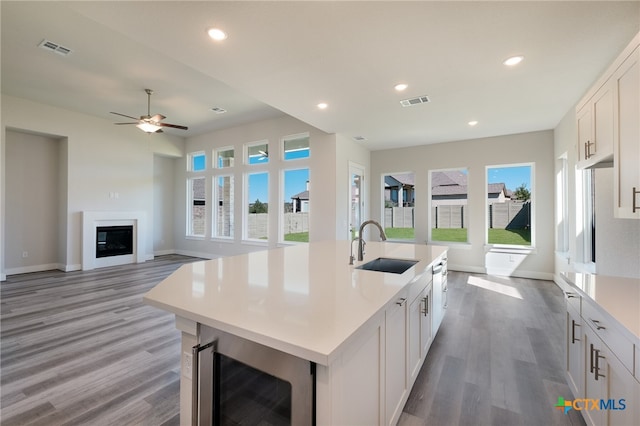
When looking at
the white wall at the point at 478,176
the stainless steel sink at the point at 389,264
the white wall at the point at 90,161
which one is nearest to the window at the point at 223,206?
the white wall at the point at 90,161

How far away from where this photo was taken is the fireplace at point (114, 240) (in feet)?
20.7

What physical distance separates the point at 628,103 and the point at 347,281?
1.81m

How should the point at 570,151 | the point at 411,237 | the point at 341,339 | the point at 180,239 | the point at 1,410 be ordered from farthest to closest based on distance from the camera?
the point at 180,239, the point at 411,237, the point at 570,151, the point at 1,410, the point at 341,339

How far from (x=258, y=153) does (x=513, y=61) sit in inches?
212

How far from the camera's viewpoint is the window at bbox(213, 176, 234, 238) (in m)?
7.37

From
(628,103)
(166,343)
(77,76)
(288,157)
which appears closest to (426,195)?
(288,157)

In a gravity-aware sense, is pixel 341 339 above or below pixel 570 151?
below

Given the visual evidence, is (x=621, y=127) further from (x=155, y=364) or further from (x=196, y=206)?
(x=196, y=206)

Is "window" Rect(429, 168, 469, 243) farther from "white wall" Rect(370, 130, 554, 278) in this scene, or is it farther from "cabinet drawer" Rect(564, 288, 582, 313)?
"cabinet drawer" Rect(564, 288, 582, 313)

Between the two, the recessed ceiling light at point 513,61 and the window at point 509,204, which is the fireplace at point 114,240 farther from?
the window at point 509,204

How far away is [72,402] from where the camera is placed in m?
1.84

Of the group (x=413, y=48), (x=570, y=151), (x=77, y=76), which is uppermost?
(x=77, y=76)

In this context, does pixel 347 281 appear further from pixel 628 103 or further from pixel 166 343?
pixel 166 343

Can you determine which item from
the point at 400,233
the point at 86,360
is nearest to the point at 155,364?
the point at 86,360
